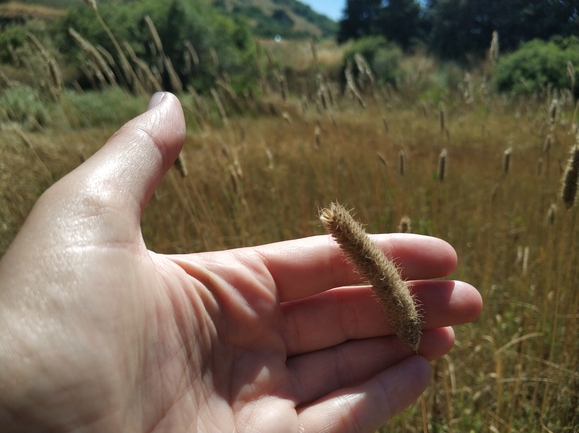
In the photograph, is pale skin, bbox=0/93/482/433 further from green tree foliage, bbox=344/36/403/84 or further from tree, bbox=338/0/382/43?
tree, bbox=338/0/382/43

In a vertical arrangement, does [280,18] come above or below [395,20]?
above

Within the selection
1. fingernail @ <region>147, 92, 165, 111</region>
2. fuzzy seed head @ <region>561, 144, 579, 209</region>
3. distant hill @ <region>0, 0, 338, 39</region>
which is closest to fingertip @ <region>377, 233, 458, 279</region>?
fuzzy seed head @ <region>561, 144, 579, 209</region>

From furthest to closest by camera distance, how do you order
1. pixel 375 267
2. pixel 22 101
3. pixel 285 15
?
pixel 285 15 → pixel 22 101 → pixel 375 267

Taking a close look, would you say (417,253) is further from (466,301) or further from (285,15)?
(285,15)

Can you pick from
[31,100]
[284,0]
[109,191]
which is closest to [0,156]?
[31,100]

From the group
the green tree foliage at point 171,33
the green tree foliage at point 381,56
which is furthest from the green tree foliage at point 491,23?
the green tree foliage at point 381,56

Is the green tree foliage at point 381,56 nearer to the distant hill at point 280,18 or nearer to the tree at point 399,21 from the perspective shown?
the tree at point 399,21

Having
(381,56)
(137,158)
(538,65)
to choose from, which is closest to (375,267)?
(137,158)
